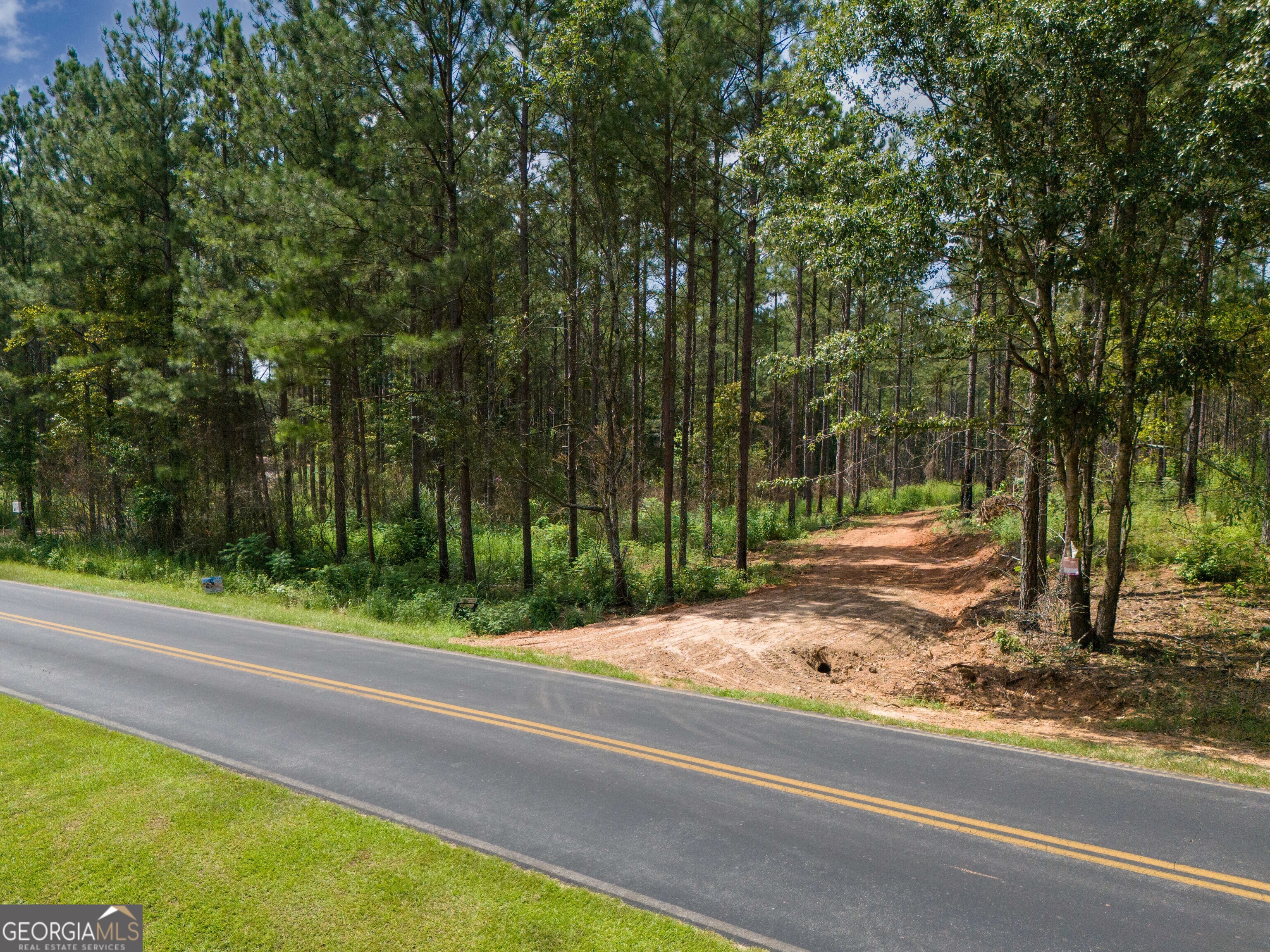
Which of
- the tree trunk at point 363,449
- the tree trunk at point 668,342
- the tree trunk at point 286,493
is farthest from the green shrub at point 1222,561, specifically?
the tree trunk at point 286,493

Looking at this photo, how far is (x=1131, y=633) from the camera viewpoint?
499 inches

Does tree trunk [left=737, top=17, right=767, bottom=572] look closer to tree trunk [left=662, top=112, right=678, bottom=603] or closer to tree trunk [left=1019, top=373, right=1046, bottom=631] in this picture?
tree trunk [left=662, top=112, right=678, bottom=603]

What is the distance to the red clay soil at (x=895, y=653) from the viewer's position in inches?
401

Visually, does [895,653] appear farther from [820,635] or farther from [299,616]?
[299,616]

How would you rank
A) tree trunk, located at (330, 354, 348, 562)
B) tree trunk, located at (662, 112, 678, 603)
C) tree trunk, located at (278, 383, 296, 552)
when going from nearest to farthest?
tree trunk, located at (662, 112, 678, 603) < tree trunk, located at (330, 354, 348, 562) < tree trunk, located at (278, 383, 296, 552)

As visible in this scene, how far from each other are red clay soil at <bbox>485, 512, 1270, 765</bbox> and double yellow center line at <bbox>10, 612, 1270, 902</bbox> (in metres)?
3.21

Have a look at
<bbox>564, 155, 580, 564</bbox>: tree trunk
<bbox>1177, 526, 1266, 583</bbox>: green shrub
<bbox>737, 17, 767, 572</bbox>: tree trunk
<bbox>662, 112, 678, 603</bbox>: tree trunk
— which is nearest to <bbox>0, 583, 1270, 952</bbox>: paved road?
<bbox>662, 112, 678, 603</bbox>: tree trunk

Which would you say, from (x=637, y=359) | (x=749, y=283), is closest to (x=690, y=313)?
(x=637, y=359)

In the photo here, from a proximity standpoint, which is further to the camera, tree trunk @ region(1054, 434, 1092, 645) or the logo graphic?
tree trunk @ region(1054, 434, 1092, 645)

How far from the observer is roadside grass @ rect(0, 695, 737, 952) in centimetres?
455

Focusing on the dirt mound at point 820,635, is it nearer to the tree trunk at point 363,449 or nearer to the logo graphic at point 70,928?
the logo graphic at point 70,928

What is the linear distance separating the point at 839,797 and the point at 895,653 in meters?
7.31

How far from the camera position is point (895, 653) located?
13.3 m

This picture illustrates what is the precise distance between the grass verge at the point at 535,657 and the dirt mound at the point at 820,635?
0.79 m
